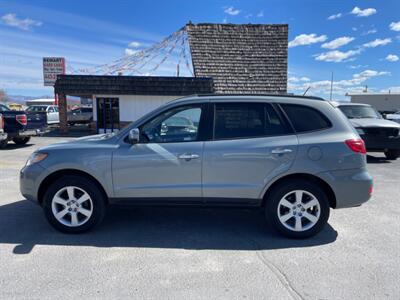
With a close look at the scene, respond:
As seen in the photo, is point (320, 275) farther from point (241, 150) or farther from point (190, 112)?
point (190, 112)

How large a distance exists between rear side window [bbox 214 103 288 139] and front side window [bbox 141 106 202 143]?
0.95 feet

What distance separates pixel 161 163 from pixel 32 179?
176 centimetres

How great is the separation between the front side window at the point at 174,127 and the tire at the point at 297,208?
1.32 m

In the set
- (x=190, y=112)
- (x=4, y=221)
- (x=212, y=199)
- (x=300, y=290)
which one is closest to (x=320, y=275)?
(x=300, y=290)

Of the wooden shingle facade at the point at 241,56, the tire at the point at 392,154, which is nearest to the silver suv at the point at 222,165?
the tire at the point at 392,154

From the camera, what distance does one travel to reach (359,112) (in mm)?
10320

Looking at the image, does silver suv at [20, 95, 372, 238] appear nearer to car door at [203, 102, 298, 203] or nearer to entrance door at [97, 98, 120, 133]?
car door at [203, 102, 298, 203]

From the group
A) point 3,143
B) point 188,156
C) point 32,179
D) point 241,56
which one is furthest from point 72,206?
point 241,56

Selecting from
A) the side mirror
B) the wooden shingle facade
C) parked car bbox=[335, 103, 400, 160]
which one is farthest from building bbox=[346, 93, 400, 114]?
the side mirror

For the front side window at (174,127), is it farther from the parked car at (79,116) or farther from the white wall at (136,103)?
the parked car at (79,116)

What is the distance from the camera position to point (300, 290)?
2842mm

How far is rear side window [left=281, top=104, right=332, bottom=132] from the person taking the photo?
12.7ft

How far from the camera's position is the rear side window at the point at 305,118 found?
12.7 feet

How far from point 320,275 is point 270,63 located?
16.0m
